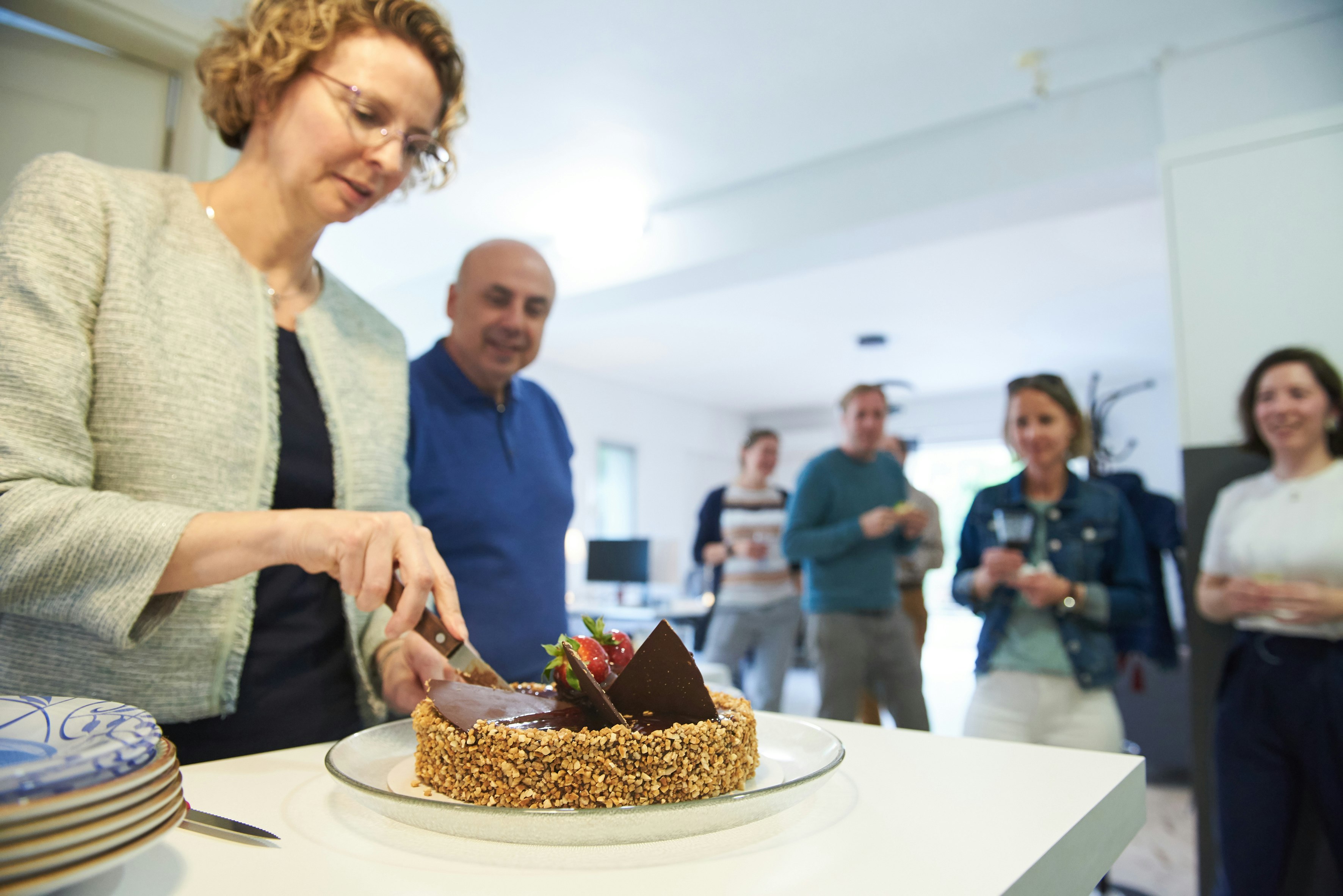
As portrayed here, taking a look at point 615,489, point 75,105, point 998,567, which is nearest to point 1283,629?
point 998,567

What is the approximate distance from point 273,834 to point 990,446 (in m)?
10.6

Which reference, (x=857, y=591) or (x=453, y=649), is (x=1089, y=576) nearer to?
(x=857, y=591)

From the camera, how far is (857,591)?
2.97m

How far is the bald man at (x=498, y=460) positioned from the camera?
143 centimetres

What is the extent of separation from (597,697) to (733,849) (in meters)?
0.15

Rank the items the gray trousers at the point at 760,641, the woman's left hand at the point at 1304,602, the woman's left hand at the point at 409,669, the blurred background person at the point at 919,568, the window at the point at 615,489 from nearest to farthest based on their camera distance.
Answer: the woman's left hand at the point at 409,669 < the woman's left hand at the point at 1304,602 < the blurred background person at the point at 919,568 < the gray trousers at the point at 760,641 < the window at the point at 615,489

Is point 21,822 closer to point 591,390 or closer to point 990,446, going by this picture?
point 591,390

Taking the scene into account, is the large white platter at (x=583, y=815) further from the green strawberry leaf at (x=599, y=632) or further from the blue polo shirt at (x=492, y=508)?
the blue polo shirt at (x=492, y=508)

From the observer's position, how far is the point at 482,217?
14.8 feet

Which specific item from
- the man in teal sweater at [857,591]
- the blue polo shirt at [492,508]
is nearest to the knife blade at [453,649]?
the blue polo shirt at [492,508]

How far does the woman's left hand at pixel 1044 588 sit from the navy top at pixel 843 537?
88 cm

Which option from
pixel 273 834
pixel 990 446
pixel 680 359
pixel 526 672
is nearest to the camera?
pixel 273 834

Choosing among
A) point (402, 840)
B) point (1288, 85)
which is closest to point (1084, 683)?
point (402, 840)

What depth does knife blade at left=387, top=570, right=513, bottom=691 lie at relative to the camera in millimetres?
764
